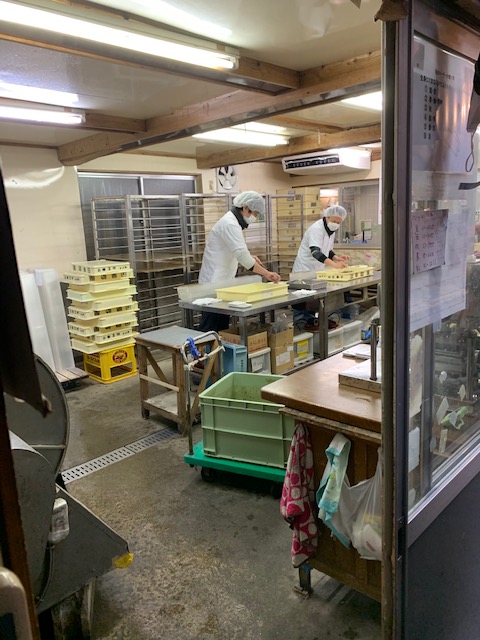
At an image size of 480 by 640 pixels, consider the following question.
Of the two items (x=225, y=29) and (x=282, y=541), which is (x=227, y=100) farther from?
(x=282, y=541)

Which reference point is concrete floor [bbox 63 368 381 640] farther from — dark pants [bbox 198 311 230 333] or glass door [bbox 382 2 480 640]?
dark pants [bbox 198 311 230 333]

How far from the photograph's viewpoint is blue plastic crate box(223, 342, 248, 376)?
3794 mm

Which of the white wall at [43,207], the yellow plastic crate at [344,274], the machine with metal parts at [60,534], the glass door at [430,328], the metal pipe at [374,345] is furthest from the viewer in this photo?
the yellow plastic crate at [344,274]

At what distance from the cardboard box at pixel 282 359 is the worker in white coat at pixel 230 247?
0.57 meters

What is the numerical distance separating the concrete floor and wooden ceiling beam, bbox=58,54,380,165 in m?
2.45

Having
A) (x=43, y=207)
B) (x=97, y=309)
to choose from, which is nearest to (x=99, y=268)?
(x=97, y=309)

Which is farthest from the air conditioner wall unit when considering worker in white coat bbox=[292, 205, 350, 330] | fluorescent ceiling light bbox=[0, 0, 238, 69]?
fluorescent ceiling light bbox=[0, 0, 238, 69]

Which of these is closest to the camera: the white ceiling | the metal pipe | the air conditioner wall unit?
the metal pipe

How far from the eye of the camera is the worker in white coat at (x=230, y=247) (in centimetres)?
451

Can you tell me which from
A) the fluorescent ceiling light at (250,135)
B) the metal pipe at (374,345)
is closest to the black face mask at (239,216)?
the fluorescent ceiling light at (250,135)

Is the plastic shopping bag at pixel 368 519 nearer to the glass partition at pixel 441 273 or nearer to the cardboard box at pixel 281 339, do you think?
the glass partition at pixel 441 273

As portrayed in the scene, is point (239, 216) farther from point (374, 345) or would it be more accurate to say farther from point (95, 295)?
point (374, 345)

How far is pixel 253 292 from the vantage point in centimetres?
418

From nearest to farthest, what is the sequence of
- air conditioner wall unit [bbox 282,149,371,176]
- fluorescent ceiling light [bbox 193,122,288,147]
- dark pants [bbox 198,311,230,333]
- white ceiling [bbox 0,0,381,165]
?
white ceiling [bbox 0,0,381,165] → dark pants [bbox 198,311,230,333] → fluorescent ceiling light [bbox 193,122,288,147] → air conditioner wall unit [bbox 282,149,371,176]
